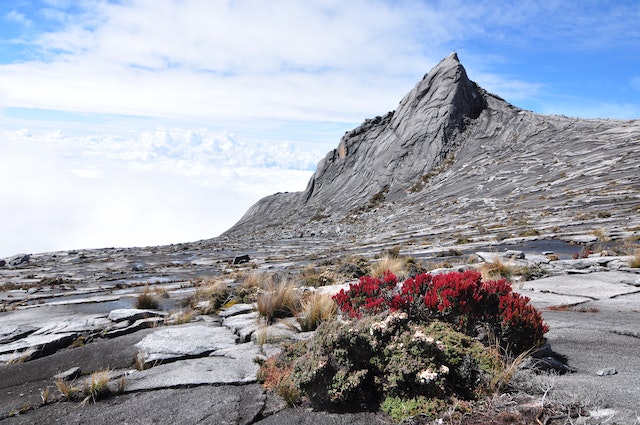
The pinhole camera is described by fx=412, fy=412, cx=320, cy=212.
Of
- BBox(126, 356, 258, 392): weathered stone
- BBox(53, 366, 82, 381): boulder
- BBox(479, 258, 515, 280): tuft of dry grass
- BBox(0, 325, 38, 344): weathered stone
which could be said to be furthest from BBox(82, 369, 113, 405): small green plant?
BBox(479, 258, 515, 280): tuft of dry grass

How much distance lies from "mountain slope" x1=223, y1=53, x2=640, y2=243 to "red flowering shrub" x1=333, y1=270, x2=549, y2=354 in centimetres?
2102

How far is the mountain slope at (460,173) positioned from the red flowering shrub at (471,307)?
69.0 ft

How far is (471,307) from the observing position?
6.56 metres

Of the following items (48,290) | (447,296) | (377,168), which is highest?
(377,168)

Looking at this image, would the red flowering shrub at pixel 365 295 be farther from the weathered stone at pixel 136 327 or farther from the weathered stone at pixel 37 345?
the weathered stone at pixel 37 345

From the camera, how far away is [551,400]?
4.70 meters

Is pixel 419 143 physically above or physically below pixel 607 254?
above

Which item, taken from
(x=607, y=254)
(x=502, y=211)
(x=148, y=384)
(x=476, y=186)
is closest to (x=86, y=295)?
(x=148, y=384)

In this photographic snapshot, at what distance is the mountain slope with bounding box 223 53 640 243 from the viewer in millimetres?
34219

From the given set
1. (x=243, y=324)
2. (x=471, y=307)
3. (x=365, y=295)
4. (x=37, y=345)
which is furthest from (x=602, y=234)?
(x=37, y=345)

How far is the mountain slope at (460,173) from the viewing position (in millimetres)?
34219

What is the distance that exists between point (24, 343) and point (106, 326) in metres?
1.74

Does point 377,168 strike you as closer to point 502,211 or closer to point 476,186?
point 476,186

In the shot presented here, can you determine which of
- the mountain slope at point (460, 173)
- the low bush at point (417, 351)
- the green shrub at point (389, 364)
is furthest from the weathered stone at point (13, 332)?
the mountain slope at point (460, 173)
